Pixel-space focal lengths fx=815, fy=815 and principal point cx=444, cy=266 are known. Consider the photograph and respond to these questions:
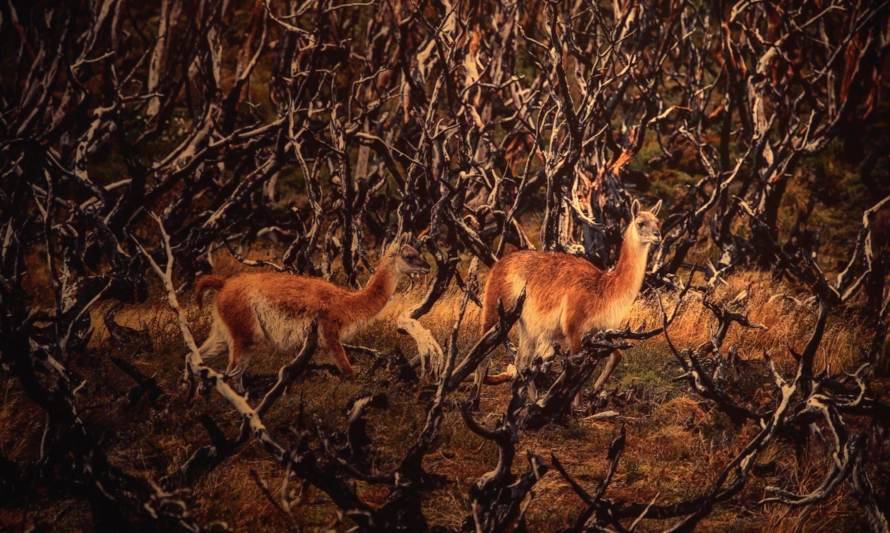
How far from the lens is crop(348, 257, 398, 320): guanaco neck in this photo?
5.91 m

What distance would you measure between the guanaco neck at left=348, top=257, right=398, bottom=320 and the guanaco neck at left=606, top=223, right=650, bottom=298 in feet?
5.30

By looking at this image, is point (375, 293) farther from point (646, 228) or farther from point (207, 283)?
point (646, 228)

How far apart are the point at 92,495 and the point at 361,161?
27.4 ft

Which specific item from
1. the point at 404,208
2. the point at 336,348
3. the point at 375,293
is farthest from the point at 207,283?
the point at 404,208

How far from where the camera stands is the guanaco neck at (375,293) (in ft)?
19.4

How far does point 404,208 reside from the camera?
25.0ft

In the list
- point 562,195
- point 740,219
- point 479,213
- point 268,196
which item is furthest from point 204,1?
point 740,219

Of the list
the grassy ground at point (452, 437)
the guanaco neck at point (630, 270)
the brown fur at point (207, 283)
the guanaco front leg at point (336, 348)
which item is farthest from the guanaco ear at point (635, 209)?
the brown fur at point (207, 283)

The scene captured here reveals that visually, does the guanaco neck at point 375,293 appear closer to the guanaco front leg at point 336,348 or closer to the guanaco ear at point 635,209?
the guanaco front leg at point 336,348

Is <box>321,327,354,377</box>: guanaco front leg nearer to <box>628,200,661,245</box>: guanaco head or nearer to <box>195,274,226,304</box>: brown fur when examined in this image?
<box>195,274,226,304</box>: brown fur

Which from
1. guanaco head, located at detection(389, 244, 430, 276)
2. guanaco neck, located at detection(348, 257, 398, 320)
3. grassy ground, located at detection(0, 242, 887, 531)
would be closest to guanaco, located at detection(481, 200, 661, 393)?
grassy ground, located at detection(0, 242, 887, 531)

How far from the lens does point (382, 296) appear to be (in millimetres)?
6047

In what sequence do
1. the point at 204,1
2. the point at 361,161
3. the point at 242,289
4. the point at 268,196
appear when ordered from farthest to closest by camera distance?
the point at 361,161
the point at 268,196
the point at 204,1
the point at 242,289

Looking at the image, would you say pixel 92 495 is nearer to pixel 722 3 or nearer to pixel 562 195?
pixel 562 195
